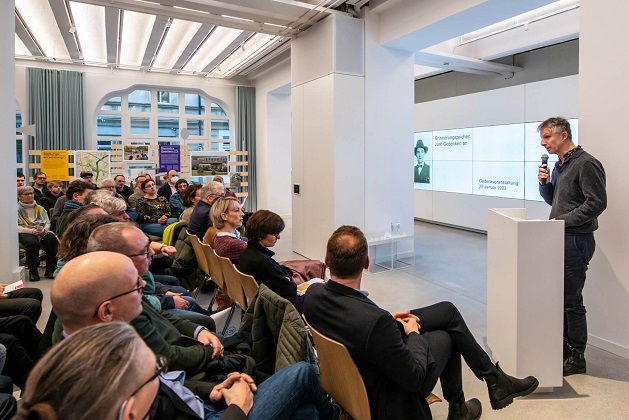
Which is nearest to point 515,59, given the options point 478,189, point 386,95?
point 478,189

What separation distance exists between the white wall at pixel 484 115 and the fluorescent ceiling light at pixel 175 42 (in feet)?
14.5

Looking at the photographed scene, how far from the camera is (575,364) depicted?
9.20 feet

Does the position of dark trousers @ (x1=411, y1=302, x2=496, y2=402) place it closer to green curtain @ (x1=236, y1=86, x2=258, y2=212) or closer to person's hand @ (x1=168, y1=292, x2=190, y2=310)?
person's hand @ (x1=168, y1=292, x2=190, y2=310)

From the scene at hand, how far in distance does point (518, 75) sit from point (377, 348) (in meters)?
8.26

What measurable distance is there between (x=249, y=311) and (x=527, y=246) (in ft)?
5.39

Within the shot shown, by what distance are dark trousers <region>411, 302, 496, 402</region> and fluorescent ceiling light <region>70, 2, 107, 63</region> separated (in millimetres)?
6762

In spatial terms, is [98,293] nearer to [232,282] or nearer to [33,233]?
[232,282]

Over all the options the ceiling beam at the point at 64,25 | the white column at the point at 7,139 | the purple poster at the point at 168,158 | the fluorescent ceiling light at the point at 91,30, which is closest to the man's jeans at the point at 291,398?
the white column at the point at 7,139

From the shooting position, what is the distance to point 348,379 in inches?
64.3

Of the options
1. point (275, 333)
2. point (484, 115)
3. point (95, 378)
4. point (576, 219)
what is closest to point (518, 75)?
point (484, 115)

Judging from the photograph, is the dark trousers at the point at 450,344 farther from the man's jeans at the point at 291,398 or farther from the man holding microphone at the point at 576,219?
the man holding microphone at the point at 576,219

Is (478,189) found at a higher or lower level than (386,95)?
lower

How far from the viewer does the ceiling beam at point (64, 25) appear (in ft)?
19.4

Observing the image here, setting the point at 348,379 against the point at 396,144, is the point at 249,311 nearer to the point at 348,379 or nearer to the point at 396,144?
the point at 348,379
